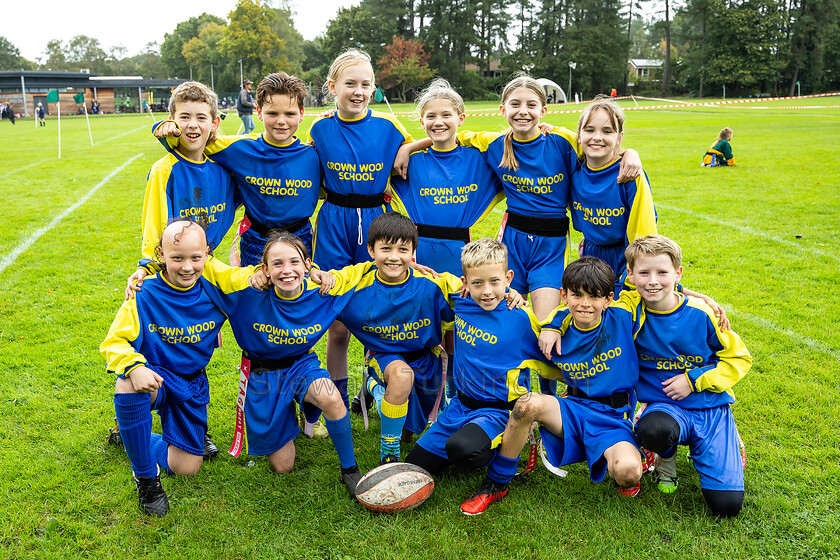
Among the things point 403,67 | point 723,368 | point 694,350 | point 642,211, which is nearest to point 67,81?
point 403,67

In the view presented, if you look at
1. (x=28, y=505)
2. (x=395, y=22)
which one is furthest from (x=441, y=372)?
(x=395, y=22)

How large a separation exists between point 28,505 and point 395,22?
213 feet

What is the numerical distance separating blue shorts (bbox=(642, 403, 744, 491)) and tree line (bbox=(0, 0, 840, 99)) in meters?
51.3

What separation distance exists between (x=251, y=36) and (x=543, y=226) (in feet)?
224

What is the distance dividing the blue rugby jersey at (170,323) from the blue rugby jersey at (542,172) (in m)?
1.72

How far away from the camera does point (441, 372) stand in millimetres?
3744

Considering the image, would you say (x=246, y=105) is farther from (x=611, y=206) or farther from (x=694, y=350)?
(x=694, y=350)

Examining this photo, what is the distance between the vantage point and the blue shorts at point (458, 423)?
3141 mm

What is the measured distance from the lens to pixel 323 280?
338 centimetres

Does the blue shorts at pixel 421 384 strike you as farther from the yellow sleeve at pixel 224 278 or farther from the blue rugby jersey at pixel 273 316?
the yellow sleeve at pixel 224 278

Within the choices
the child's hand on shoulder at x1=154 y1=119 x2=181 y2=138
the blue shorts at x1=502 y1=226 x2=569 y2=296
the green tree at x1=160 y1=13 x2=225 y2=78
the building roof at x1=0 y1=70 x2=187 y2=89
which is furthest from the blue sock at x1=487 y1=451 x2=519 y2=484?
the green tree at x1=160 y1=13 x2=225 y2=78

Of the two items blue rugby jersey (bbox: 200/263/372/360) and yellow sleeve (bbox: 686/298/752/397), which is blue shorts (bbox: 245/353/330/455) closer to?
blue rugby jersey (bbox: 200/263/372/360)

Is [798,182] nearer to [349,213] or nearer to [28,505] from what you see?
[349,213]

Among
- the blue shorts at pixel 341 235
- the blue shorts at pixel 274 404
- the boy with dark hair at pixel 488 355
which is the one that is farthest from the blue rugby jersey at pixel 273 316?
the boy with dark hair at pixel 488 355
